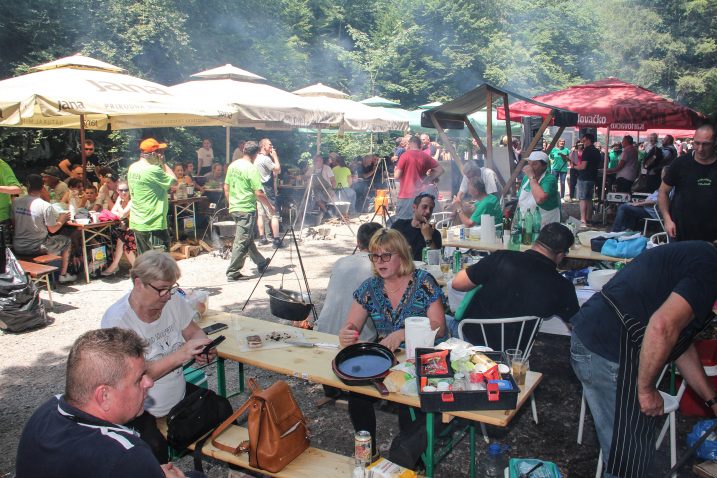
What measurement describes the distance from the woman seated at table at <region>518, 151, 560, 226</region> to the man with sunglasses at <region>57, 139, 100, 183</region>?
694 cm

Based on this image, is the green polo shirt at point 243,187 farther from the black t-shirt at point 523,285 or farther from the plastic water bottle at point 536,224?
the black t-shirt at point 523,285

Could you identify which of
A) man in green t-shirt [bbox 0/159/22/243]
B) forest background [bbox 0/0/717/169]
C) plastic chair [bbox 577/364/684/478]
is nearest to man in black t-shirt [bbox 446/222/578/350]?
plastic chair [bbox 577/364/684/478]

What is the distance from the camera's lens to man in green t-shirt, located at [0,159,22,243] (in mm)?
6570

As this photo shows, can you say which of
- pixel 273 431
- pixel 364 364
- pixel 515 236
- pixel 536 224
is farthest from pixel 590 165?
pixel 273 431

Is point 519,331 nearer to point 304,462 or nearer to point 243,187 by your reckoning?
point 304,462

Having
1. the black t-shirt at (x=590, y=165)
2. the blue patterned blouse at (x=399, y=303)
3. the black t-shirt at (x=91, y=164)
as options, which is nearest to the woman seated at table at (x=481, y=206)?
the blue patterned blouse at (x=399, y=303)

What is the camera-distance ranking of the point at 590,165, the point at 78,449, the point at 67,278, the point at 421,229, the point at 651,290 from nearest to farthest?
the point at 78,449
the point at 651,290
the point at 421,229
the point at 67,278
the point at 590,165

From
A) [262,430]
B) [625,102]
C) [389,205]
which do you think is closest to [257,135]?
[389,205]

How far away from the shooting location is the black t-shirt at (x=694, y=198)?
488 cm

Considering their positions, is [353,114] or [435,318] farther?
[353,114]

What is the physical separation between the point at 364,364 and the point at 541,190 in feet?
12.4

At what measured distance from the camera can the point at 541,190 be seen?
19.5ft

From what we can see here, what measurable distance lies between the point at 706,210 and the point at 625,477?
3.33 m

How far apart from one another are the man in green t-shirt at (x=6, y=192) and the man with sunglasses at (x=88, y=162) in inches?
78.7
